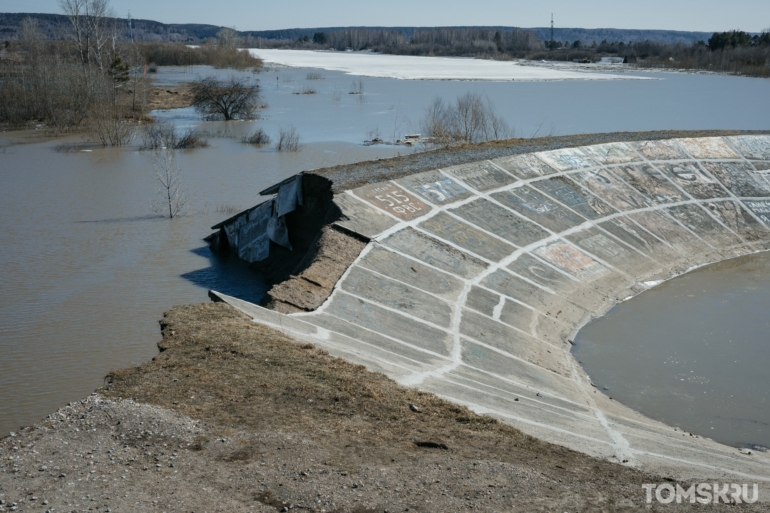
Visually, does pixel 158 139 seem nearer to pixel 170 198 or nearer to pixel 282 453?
pixel 170 198

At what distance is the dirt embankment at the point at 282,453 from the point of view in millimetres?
8047

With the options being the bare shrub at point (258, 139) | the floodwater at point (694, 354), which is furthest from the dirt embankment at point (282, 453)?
the bare shrub at point (258, 139)

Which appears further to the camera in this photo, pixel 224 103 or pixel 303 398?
pixel 224 103

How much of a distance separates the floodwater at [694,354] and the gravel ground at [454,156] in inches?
329

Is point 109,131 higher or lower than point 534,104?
lower

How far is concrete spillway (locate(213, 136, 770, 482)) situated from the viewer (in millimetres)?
12980

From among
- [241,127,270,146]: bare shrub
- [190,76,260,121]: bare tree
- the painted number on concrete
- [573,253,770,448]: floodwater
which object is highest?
[190,76,260,121]: bare tree

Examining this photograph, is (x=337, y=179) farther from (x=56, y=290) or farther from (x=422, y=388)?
(x=422, y=388)

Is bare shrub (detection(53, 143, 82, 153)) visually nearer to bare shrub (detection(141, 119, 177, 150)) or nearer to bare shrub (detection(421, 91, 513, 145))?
bare shrub (detection(141, 119, 177, 150))

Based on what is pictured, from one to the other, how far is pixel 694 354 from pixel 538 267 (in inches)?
227

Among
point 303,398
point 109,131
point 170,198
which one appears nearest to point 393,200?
point 170,198

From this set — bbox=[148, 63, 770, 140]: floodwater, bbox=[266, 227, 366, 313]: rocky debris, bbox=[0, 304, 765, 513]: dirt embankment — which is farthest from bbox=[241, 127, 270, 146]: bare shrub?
bbox=[0, 304, 765, 513]: dirt embankment

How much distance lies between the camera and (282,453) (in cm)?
909

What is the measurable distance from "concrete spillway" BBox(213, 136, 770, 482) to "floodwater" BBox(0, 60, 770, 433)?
4.14 m
